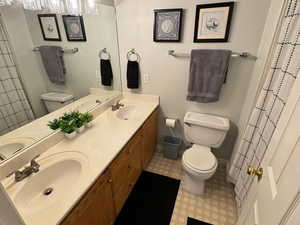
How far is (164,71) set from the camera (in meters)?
1.96

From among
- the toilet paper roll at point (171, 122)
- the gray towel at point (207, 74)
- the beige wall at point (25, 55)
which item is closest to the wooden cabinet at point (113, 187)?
the toilet paper roll at point (171, 122)

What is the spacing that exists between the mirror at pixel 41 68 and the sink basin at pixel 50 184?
0.22m

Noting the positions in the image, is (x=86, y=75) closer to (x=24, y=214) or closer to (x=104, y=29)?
(x=104, y=29)

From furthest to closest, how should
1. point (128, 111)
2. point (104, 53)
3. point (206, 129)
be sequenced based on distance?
point (128, 111) < point (104, 53) < point (206, 129)

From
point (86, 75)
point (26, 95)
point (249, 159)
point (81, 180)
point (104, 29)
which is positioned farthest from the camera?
point (104, 29)

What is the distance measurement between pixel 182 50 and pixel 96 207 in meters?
1.72

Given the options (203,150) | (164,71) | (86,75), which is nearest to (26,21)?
(86,75)

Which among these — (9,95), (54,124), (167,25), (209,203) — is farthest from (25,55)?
(209,203)

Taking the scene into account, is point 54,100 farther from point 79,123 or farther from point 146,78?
point 146,78

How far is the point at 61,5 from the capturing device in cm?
132

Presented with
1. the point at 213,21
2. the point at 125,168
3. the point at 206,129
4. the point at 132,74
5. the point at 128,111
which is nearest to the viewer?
the point at 125,168

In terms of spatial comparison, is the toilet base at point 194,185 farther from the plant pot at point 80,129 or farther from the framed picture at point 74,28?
the framed picture at point 74,28

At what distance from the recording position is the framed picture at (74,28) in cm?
143

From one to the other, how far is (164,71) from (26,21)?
1.37 meters
